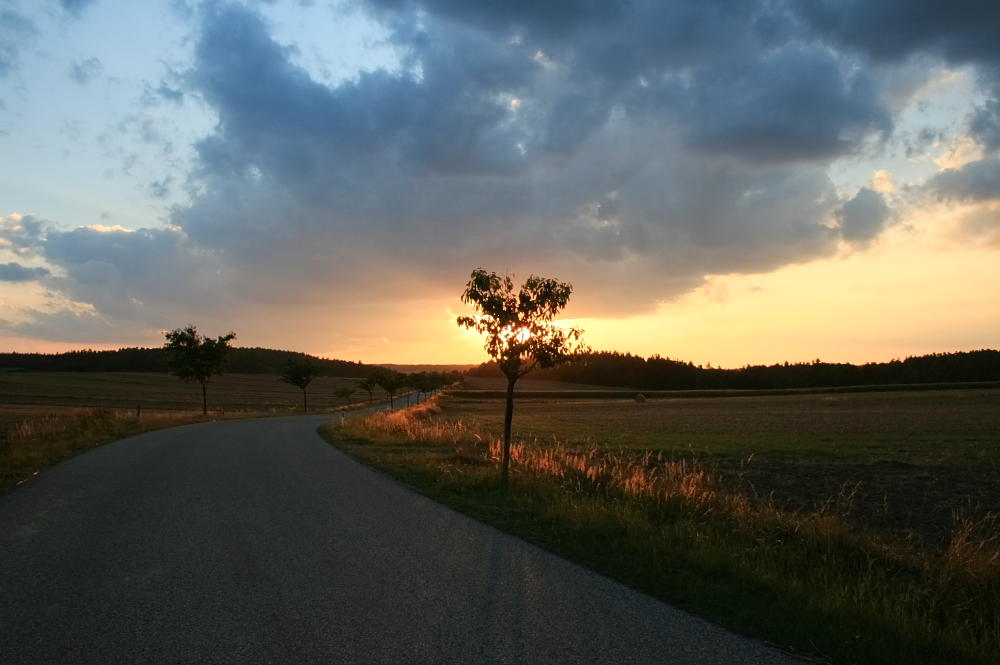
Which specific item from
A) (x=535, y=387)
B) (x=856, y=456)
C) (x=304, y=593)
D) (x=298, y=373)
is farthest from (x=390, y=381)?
(x=304, y=593)

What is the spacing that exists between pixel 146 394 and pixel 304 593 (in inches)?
3405

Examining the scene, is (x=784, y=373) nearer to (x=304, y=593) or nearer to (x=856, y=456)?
(x=856, y=456)

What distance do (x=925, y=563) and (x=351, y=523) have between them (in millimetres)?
7091

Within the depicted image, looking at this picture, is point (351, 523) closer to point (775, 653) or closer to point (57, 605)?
point (57, 605)

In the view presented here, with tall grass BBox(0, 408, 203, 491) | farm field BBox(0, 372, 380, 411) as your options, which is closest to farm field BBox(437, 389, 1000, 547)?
tall grass BBox(0, 408, 203, 491)

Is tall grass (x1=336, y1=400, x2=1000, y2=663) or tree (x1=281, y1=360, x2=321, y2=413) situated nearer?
tall grass (x1=336, y1=400, x2=1000, y2=663)

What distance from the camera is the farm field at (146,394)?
68.7 m

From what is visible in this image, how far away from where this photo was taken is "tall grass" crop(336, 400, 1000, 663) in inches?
224

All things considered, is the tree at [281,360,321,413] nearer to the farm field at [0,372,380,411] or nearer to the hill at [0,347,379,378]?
the farm field at [0,372,380,411]

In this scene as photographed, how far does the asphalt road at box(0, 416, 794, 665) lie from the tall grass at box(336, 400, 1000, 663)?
1.87 ft

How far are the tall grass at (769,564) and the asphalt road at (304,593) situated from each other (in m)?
0.57

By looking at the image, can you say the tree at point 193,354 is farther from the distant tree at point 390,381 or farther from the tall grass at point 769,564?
the tall grass at point 769,564

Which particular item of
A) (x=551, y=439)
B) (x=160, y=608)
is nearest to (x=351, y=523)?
(x=160, y=608)

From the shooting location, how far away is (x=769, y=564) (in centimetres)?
766
